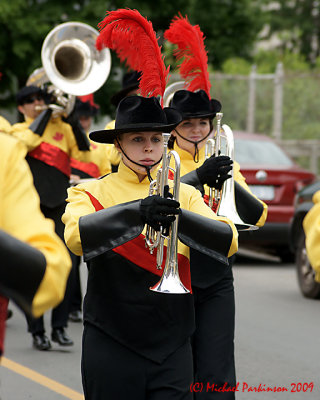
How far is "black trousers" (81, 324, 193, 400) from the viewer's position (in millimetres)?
→ 3529

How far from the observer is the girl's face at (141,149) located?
378 centimetres

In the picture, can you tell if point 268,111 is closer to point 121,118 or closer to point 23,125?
point 23,125

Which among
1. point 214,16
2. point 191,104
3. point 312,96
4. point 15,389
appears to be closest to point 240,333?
point 15,389

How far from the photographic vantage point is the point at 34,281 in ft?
7.45

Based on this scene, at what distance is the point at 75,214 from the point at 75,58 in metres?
4.99

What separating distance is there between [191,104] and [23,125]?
9.63 ft

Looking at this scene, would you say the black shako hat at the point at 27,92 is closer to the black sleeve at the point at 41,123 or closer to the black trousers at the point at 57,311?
the black sleeve at the point at 41,123

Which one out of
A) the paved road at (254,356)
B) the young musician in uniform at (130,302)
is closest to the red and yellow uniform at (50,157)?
the paved road at (254,356)

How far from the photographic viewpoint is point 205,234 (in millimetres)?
3576

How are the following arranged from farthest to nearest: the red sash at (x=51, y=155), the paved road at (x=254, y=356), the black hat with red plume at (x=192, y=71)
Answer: the red sash at (x=51, y=155) < the paved road at (x=254, y=356) < the black hat with red plume at (x=192, y=71)

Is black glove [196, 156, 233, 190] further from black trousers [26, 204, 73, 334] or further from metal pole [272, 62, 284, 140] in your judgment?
metal pole [272, 62, 284, 140]

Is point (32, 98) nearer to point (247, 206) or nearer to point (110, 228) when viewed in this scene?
point (247, 206)

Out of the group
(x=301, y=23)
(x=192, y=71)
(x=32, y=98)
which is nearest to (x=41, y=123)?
(x=32, y=98)

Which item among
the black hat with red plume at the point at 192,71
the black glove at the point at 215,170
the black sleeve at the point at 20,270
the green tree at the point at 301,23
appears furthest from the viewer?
the green tree at the point at 301,23
